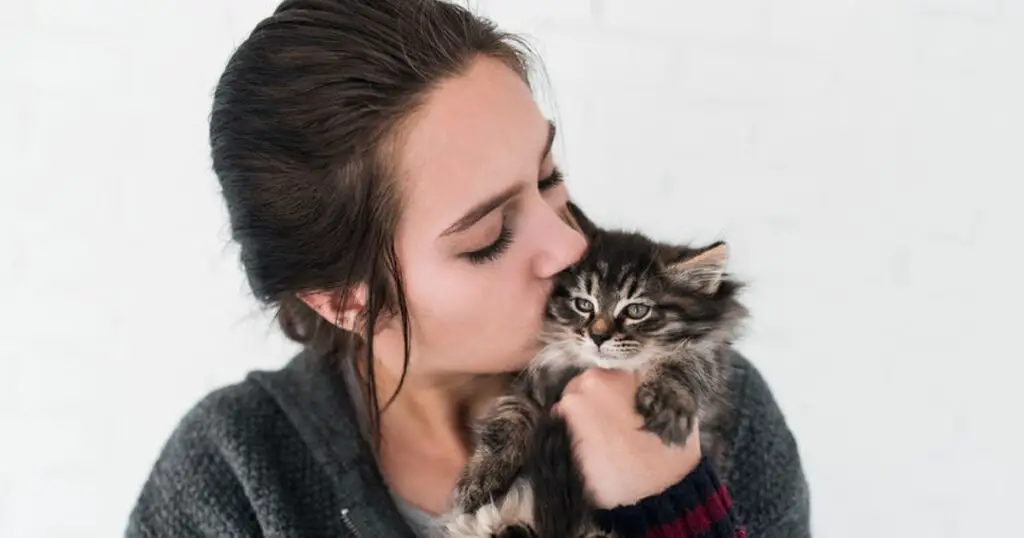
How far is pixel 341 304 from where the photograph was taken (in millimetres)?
1301

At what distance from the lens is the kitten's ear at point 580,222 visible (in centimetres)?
138

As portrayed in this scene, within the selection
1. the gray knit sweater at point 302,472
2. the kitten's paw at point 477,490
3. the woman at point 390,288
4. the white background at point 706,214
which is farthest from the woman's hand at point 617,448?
the white background at point 706,214

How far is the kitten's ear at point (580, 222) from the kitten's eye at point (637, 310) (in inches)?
6.0

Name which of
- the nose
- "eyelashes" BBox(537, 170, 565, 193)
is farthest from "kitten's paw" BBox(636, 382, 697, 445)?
"eyelashes" BBox(537, 170, 565, 193)

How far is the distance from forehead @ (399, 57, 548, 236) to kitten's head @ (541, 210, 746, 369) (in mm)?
195

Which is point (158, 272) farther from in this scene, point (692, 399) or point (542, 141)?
point (692, 399)

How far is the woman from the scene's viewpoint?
1176mm

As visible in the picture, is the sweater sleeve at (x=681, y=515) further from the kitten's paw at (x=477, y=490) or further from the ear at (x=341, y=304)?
the ear at (x=341, y=304)

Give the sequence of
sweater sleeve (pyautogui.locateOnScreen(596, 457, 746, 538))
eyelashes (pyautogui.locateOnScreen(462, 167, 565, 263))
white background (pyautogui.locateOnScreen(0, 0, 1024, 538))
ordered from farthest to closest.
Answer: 1. white background (pyautogui.locateOnScreen(0, 0, 1024, 538))
2. eyelashes (pyautogui.locateOnScreen(462, 167, 565, 263))
3. sweater sleeve (pyautogui.locateOnScreen(596, 457, 746, 538))

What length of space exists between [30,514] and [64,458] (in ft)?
0.48

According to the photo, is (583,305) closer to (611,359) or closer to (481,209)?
(611,359)

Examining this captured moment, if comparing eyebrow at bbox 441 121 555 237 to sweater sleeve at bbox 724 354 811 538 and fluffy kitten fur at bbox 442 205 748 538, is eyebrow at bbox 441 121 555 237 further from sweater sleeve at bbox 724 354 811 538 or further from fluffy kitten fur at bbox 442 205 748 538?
sweater sleeve at bbox 724 354 811 538

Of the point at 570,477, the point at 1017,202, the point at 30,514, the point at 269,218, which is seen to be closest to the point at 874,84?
the point at 1017,202

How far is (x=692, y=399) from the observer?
122 centimetres
